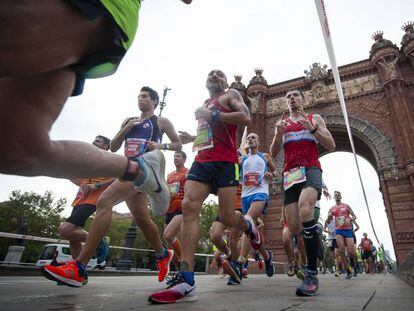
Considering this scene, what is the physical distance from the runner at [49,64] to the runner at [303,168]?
2.75 m

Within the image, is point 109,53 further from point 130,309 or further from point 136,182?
point 130,309

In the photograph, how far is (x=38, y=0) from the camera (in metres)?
1.10

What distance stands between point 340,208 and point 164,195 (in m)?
8.86

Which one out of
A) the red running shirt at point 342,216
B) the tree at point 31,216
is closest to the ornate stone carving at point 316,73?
the red running shirt at point 342,216

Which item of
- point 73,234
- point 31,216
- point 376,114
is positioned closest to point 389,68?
point 376,114

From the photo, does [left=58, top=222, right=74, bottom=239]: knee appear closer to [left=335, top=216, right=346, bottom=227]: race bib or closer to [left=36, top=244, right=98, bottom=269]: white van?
[left=335, top=216, right=346, bottom=227]: race bib

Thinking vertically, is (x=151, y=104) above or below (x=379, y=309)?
above

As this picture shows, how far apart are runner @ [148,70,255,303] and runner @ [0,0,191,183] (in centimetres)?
153

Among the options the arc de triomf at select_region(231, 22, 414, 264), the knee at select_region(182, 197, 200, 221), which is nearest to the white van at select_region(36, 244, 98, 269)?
the arc de triomf at select_region(231, 22, 414, 264)

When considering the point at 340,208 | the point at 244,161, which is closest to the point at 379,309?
the point at 244,161

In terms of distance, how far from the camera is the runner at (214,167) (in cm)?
308

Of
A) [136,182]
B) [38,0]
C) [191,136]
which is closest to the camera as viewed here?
[38,0]

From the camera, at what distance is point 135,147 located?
432 centimetres

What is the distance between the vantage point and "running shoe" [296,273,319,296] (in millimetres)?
3070
